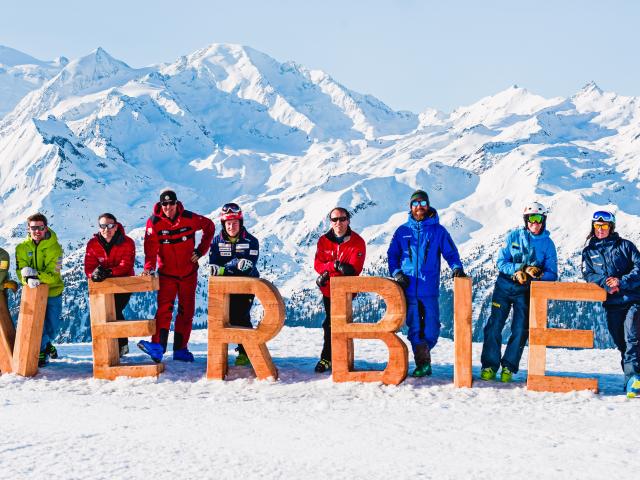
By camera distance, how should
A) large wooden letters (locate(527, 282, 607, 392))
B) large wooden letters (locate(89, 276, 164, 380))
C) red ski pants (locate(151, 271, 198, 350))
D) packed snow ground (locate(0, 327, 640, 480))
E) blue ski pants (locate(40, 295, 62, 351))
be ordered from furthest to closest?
blue ski pants (locate(40, 295, 62, 351)) < red ski pants (locate(151, 271, 198, 350)) < large wooden letters (locate(89, 276, 164, 380)) < large wooden letters (locate(527, 282, 607, 392)) < packed snow ground (locate(0, 327, 640, 480))

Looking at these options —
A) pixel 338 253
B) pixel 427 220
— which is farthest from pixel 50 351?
pixel 427 220

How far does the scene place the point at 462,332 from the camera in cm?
923

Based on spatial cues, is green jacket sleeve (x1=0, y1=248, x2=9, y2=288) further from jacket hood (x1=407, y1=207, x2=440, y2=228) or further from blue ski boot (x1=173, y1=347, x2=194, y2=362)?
jacket hood (x1=407, y1=207, x2=440, y2=228)

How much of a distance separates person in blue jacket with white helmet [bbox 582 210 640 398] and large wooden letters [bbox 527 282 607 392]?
0.76 feet

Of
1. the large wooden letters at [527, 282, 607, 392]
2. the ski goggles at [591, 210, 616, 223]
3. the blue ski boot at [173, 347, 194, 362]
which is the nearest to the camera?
the large wooden letters at [527, 282, 607, 392]

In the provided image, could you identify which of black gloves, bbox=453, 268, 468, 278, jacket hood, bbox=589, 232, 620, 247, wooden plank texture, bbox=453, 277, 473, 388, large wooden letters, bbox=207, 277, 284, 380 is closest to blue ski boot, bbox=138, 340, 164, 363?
large wooden letters, bbox=207, 277, 284, 380

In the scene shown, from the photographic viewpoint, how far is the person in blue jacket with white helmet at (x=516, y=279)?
377 inches

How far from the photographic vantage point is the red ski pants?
34.4ft

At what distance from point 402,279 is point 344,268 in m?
0.75

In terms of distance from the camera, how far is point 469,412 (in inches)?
317

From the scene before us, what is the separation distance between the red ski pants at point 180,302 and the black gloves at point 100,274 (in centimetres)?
80

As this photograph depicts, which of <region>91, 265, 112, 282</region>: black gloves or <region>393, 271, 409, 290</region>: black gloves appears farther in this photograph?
<region>91, 265, 112, 282</region>: black gloves

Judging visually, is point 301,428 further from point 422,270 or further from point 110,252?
point 110,252

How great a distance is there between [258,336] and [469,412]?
2.80 m
